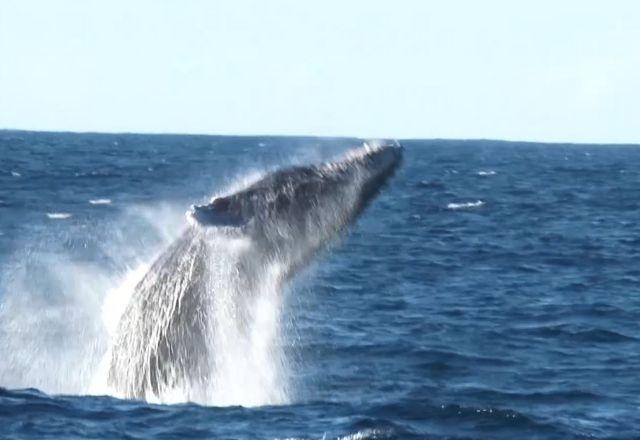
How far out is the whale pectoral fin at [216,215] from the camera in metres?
10.2

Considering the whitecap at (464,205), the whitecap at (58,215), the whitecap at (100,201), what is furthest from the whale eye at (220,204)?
the whitecap at (464,205)

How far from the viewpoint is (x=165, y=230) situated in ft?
38.0

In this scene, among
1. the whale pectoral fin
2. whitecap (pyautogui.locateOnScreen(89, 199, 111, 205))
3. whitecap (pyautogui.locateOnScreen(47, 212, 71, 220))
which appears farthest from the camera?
whitecap (pyautogui.locateOnScreen(89, 199, 111, 205))

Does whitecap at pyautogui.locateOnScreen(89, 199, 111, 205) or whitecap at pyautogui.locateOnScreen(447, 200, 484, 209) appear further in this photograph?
whitecap at pyautogui.locateOnScreen(447, 200, 484, 209)

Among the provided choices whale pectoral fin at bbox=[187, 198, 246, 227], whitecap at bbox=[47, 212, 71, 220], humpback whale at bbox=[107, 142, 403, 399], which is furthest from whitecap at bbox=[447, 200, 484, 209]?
whale pectoral fin at bbox=[187, 198, 246, 227]

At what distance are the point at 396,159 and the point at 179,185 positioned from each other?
4027cm

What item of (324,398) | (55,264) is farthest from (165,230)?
(55,264)

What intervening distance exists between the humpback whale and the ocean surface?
238mm

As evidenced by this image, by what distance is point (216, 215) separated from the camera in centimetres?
1025

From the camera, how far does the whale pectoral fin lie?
10172 millimetres

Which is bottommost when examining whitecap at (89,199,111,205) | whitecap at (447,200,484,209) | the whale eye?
whitecap at (447,200,484,209)

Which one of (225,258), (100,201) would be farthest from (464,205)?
(225,258)

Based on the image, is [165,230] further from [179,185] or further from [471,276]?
[179,185]

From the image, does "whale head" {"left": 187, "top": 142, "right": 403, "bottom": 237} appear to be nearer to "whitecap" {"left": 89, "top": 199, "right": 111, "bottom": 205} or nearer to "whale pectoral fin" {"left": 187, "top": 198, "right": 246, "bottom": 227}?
"whale pectoral fin" {"left": 187, "top": 198, "right": 246, "bottom": 227}
